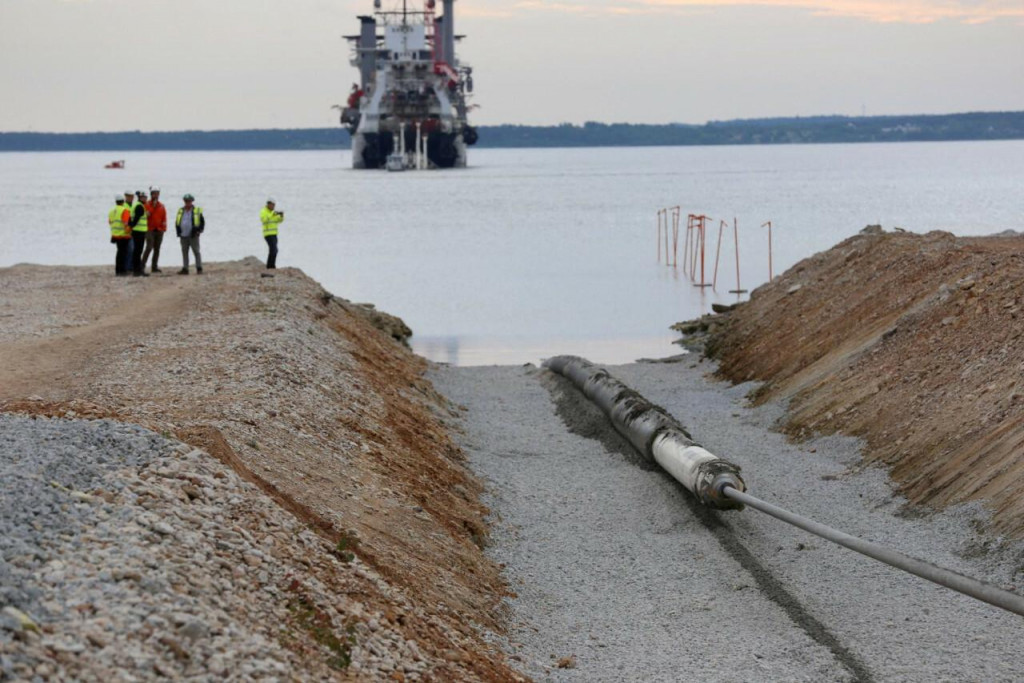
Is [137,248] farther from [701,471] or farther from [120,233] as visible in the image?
Result: [701,471]

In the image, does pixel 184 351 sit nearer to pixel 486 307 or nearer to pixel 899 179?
pixel 486 307

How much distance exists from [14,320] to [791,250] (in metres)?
47.2

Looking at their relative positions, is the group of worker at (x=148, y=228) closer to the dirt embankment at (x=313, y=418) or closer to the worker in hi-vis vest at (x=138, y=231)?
the worker in hi-vis vest at (x=138, y=231)

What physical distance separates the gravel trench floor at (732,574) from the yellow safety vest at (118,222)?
12.1 meters

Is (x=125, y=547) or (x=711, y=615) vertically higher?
(x=125, y=547)

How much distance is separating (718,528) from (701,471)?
0.82 m

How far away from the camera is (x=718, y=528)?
43.8 ft

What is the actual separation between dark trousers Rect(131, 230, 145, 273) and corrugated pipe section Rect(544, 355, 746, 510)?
36.4 feet

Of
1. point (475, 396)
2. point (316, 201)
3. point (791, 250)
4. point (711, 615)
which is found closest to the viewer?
point (711, 615)

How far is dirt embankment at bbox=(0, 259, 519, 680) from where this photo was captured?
8.81 metres

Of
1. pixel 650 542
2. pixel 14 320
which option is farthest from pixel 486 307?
pixel 650 542

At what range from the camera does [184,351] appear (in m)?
17.3

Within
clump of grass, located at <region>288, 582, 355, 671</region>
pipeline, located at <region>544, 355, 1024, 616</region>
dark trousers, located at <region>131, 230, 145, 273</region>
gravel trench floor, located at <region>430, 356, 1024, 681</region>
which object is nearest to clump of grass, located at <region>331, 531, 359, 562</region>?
clump of grass, located at <region>288, 582, 355, 671</region>

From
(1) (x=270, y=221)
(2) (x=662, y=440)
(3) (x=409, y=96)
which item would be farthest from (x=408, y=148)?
(2) (x=662, y=440)
